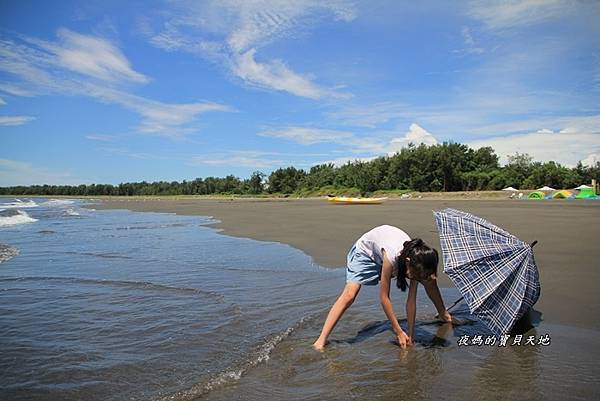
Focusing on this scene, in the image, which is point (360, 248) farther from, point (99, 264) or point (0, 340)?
point (99, 264)

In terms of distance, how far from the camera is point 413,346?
14.6 feet

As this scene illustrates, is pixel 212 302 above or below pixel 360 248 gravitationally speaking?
below

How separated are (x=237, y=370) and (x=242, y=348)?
58cm

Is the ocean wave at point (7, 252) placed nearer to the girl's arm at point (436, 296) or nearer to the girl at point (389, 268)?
the girl at point (389, 268)

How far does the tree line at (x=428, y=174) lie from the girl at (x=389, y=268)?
2382 inches

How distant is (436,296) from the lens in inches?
196

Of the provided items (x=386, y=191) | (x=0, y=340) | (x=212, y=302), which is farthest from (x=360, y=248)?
(x=386, y=191)

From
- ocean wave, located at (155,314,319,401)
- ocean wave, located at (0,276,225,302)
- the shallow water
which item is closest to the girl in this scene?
the shallow water

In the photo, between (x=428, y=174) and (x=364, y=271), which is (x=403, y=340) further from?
(x=428, y=174)

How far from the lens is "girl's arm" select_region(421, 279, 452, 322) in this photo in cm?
484

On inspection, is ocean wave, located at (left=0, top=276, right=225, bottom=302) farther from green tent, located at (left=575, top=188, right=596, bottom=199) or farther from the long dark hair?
green tent, located at (left=575, top=188, right=596, bottom=199)

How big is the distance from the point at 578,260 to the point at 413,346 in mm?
5177

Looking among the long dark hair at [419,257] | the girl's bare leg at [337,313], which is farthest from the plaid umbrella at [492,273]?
the girl's bare leg at [337,313]

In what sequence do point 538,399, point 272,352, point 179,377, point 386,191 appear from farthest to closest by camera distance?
point 386,191 → point 272,352 → point 179,377 → point 538,399
